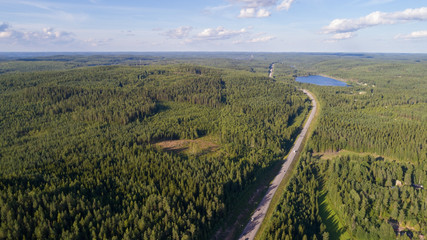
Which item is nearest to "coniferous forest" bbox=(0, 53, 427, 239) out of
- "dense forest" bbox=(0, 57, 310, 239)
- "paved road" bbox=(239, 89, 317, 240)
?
"dense forest" bbox=(0, 57, 310, 239)

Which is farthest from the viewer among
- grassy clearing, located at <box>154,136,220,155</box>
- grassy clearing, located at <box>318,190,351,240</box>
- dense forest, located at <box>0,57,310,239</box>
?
grassy clearing, located at <box>154,136,220,155</box>

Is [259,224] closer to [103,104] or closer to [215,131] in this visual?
[215,131]

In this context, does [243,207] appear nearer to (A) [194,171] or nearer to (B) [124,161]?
(A) [194,171]

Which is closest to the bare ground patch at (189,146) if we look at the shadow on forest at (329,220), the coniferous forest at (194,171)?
the coniferous forest at (194,171)

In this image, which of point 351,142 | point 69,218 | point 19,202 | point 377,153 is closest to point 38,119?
point 19,202

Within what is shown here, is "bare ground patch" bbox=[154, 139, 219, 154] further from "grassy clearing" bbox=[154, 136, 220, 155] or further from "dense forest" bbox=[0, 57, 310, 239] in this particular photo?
"dense forest" bbox=[0, 57, 310, 239]

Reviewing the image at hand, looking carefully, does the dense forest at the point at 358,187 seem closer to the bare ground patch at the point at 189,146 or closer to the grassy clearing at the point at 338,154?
the grassy clearing at the point at 338,154
